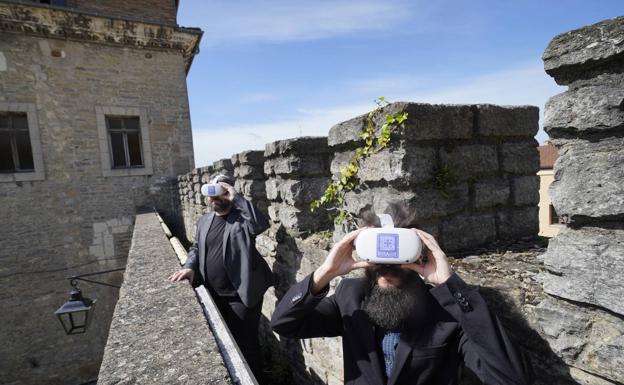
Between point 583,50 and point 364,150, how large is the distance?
112 cm

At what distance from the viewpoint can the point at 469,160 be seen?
2.03 metres

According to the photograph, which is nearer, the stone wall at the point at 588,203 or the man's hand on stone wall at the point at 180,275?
the stone wall at the point at 588,203

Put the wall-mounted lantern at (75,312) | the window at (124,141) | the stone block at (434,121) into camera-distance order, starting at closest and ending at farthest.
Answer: the stone block at (434,121)
the wall-mounted lantern at (75,312)
the window at (124,141)

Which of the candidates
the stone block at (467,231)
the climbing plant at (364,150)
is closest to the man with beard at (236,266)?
the climbing plant at (364,150)

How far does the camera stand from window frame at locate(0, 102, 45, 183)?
29.7ft

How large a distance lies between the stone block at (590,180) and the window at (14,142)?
39.0 feet

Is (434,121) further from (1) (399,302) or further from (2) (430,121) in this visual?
(1) (399,302)

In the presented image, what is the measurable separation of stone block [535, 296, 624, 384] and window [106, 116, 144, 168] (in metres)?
11.5

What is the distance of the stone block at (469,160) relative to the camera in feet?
6.44

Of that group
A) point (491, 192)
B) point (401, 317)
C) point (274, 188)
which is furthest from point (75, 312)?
point (491, 192)

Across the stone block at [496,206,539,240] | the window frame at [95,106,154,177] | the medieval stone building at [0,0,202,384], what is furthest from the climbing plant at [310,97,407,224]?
the window frame at [95,106,154,177]

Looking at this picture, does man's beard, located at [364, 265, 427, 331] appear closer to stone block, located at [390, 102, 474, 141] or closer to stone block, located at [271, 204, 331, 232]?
stone block, located at [390, 102, 474, 141]

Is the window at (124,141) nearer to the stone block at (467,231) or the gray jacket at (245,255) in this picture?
the gray jacket at (245,255)

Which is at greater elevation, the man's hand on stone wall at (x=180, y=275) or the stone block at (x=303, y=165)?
→ the stone block at (x=303, y=165)
